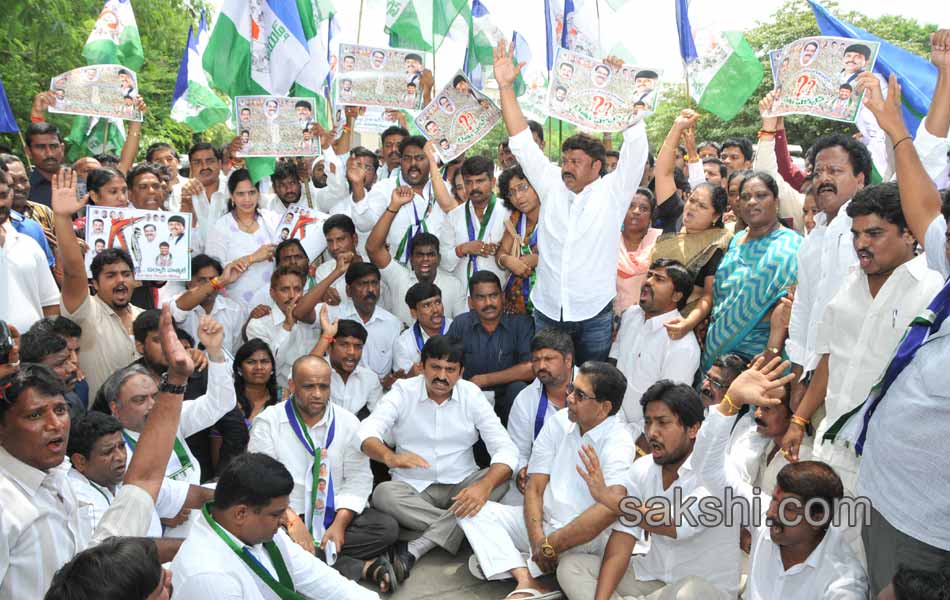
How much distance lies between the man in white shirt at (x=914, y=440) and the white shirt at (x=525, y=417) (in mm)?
2521

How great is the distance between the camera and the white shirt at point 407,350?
6.47 meters

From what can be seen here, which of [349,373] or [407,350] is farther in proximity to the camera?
[407,350]

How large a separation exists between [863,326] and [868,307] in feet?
0.37

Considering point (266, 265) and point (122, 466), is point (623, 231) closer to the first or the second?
point (266, 265)

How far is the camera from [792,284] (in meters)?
5.32

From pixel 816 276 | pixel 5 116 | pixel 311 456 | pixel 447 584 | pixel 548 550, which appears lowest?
pixel 447 584

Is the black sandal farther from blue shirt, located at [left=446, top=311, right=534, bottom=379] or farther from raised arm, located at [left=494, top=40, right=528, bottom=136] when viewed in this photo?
raised arm, located at [left=494, top=40, right=528, bottom=136]

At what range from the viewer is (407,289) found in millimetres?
7102

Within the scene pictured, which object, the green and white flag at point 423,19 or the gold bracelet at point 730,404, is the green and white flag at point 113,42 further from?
the gold bracelet at point 730,404

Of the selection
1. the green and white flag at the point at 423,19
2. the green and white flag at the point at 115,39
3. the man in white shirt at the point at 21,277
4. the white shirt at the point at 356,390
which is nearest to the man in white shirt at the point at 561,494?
the white shirt at the point at 356,390

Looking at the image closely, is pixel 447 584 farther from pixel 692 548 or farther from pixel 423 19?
pixel 423 19

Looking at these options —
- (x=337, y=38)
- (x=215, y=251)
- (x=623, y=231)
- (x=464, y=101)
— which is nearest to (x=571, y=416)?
(x=623, y=231)

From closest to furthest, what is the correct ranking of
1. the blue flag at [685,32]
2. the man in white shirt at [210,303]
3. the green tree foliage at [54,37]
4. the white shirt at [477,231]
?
the man in white shirt at [210,303] → the white shirt at [477,231] → the blue flag at [685,32] → the green tree foliage at [54,37]

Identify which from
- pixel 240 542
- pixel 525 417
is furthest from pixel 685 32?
pixel 240 542
